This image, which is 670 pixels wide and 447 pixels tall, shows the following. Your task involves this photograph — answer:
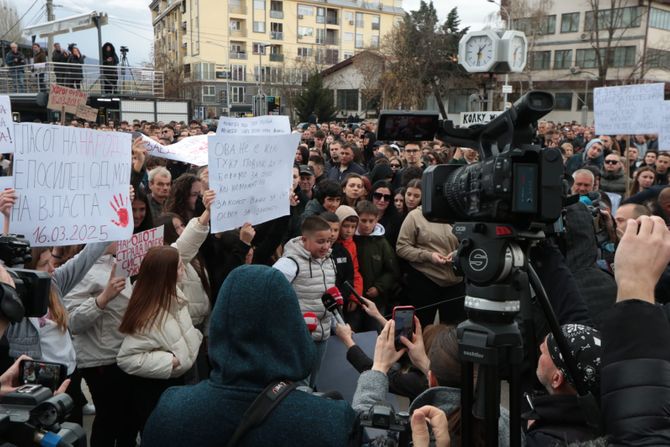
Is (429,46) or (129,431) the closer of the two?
(129,431)

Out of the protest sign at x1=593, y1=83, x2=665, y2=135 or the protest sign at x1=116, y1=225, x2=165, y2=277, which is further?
the protest sign at x1=593, y1=83, x2=665, y2=135

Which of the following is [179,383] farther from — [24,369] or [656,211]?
[656,211]

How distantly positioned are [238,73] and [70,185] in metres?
77.0

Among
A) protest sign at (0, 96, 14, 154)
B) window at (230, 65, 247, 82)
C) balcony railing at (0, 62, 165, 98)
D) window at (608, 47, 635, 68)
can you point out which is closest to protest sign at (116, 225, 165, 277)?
protest sign at (0, 96, 14, 154)

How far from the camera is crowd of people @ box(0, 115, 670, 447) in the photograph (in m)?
1.79

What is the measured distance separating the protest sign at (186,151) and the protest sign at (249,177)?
1.03m

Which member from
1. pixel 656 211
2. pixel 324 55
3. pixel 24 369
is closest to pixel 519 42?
pixel 656 211

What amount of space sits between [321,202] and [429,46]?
4306 cm

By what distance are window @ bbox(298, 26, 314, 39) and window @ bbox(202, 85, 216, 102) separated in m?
15.8

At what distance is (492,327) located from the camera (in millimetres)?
1887

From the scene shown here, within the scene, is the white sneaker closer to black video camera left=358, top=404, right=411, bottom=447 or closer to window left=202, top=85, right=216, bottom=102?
black video camera left=358, top=404, right=411, bottom=447

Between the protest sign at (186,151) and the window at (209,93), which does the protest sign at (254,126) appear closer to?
the protest sign at (186,151)

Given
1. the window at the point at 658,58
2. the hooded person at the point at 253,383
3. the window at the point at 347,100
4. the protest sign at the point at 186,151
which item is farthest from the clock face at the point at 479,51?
the window at the point at 347,100

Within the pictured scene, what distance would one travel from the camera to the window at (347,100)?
66250 millimetres
